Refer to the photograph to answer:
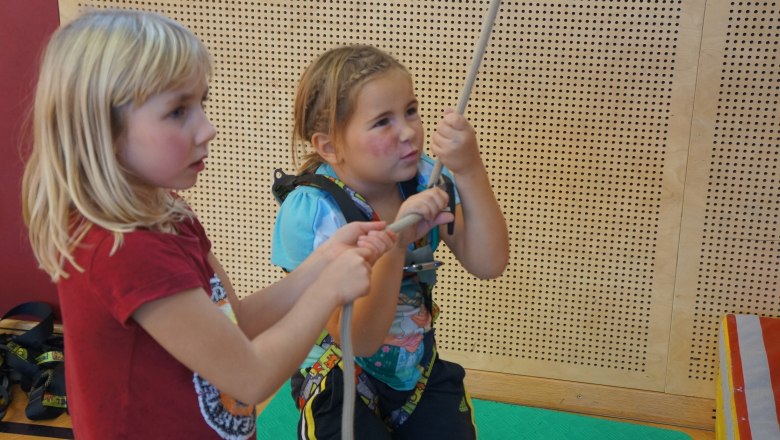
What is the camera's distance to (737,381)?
219 centimetres

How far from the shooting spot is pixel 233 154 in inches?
108

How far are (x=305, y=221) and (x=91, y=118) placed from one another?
1.63 feet

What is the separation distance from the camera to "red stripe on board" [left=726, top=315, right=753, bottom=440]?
199cm

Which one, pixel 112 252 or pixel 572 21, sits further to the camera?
pixel 572 21

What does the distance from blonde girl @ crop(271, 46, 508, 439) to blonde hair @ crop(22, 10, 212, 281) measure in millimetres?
422

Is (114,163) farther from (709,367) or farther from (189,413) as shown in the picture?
(709,367)

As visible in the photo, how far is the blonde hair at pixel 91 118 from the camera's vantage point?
1150mm

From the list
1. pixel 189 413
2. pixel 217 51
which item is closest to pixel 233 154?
pixel 217 51

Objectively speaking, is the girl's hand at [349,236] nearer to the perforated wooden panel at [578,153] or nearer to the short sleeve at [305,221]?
the short sleeve at [305,221]

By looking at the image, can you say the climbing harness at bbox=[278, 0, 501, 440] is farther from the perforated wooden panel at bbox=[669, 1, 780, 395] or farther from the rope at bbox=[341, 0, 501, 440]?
the perforated wooden panel at bbox=[669, 1, 780, 395]

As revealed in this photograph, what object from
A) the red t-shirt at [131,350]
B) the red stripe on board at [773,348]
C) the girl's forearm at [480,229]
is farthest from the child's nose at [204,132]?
the red stripe on board at [773,348]

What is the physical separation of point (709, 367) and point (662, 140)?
2.48ft

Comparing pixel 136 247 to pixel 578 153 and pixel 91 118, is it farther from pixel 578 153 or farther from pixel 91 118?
pixel 578 153

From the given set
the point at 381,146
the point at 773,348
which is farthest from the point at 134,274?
the point at 773,348
